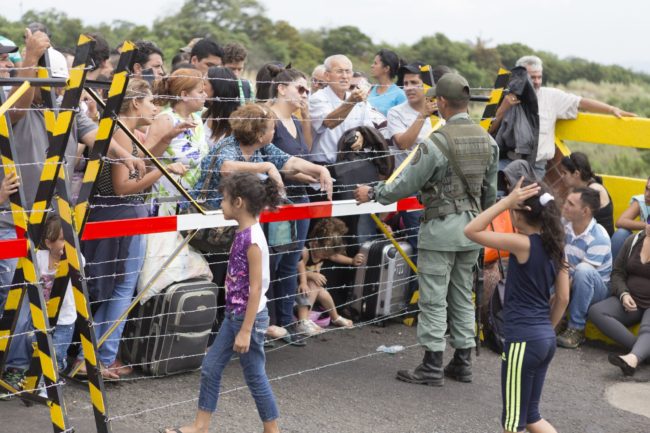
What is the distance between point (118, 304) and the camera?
650 centimetres

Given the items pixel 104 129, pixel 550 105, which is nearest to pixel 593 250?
pixel 550 105

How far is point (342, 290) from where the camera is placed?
334 inches

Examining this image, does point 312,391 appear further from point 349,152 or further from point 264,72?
point 264,72

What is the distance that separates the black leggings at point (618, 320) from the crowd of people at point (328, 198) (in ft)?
0.05

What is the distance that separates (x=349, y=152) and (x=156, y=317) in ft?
7.26

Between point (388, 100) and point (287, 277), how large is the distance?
2.53 m

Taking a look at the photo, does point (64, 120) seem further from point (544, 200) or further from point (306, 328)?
point (306, 328)

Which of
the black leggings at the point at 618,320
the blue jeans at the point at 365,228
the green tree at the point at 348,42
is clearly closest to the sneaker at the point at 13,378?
the blue jeans at the point at 365,228

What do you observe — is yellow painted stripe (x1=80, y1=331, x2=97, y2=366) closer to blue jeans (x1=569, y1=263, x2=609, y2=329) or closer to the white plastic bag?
the white plastic bag

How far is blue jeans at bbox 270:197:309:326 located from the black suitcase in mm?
926

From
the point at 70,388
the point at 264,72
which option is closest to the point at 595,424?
the point at 70,388

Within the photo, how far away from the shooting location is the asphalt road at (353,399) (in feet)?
19.5

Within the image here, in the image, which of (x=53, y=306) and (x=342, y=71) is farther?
(x=342, y=71)

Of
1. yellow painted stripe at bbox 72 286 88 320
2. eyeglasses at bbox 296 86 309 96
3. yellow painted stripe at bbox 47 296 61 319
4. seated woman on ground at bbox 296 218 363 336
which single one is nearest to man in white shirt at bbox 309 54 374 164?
eyeglasses at bbox 296 86 309 96
